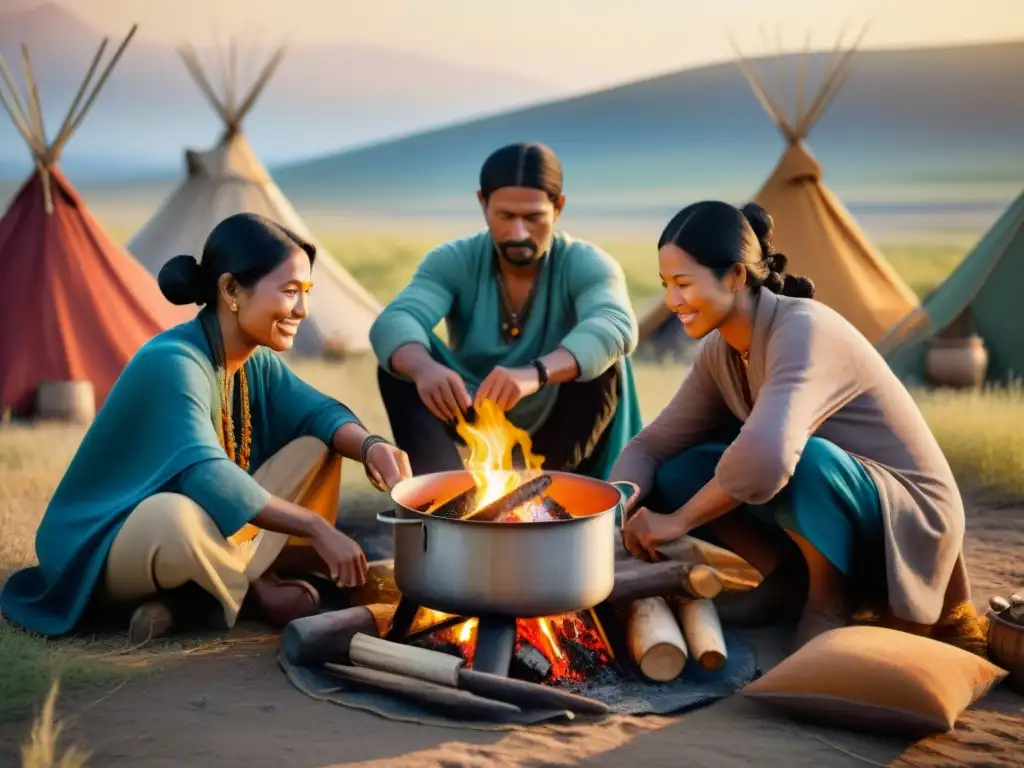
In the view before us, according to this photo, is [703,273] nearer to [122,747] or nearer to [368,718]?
[368,718]

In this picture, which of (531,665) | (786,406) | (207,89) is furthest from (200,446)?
(207,89)

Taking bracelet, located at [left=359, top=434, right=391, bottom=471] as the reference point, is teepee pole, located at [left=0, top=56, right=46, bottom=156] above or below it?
above

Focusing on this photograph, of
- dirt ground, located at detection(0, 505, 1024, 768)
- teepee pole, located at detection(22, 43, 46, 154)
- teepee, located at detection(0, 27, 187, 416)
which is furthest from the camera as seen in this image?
teepee, located at detection(0, 27, 187, 416)

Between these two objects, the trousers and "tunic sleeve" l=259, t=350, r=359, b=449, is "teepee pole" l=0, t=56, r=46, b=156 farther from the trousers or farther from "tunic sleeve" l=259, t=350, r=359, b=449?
the trousers

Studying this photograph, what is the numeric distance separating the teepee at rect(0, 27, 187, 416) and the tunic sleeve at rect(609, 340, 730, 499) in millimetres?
3749

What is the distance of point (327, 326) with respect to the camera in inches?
301

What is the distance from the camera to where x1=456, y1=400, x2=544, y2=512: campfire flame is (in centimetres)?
274

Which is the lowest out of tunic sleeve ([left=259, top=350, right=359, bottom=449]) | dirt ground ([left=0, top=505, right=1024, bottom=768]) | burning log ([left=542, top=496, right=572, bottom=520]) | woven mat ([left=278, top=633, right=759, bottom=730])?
dirt ground ([left=0, top=505, right=1024, bottom=768])

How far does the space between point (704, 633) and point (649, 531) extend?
30 centimetres

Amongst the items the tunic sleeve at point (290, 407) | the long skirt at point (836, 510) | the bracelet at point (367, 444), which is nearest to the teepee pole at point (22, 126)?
the tunic sleeve at point (290, 407)

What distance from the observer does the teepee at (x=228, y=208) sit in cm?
751

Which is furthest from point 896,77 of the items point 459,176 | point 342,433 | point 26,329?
point 342,433

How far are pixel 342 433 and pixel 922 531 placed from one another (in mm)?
1525

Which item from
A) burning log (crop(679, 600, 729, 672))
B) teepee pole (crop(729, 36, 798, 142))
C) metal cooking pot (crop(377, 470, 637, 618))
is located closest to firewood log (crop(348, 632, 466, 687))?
metal cooking pot (crop(377, 470, 637, 618))
